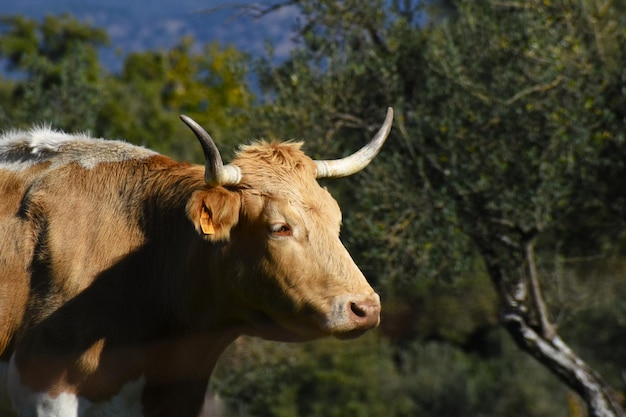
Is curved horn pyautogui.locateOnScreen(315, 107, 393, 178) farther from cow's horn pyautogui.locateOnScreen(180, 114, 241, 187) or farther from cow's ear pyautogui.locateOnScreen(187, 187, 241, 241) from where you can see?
cow's ear pyautogui.locateOnScreen(187, 187, 241, 241)

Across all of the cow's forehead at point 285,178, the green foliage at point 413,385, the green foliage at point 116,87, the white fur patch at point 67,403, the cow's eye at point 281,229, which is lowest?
the green foliage at point 413,385

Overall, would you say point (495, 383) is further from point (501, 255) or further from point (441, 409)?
point (501, 255)

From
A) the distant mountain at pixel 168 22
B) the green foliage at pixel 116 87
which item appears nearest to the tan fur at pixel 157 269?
the distant mountain at pixel 168 22

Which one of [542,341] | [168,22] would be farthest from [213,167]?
[168,22]

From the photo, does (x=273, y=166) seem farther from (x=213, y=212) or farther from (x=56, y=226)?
(x=56, y=226)

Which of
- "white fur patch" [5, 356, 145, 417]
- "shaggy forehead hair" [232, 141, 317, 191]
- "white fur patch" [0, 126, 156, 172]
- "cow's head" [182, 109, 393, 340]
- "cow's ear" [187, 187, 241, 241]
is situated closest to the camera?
"cow's head" [182, 109, 393, 340]

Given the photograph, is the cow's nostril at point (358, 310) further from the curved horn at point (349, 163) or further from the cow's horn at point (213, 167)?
the curved horn at point (349, 163)

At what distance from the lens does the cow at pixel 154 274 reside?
566 cm

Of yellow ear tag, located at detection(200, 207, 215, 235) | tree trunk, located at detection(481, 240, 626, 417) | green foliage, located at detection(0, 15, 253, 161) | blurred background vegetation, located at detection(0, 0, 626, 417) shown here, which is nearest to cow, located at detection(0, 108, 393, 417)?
yellow ear tag, located at detection(200, 207, 215, 235)

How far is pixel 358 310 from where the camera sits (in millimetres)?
5406

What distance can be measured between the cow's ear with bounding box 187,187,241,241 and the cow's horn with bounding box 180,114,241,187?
0.06 metres

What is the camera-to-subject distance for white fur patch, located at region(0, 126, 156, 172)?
635 cm

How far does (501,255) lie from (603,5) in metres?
3.26

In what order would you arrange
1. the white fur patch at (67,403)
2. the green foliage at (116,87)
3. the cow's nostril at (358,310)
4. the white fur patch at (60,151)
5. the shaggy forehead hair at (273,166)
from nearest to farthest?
the cow's nostril at (358,310)
the white fur patch at (67,403)
the shaggy forehead hair at (273,166)
the white fur patch at (60,151)
the green foliage at (116,87)
